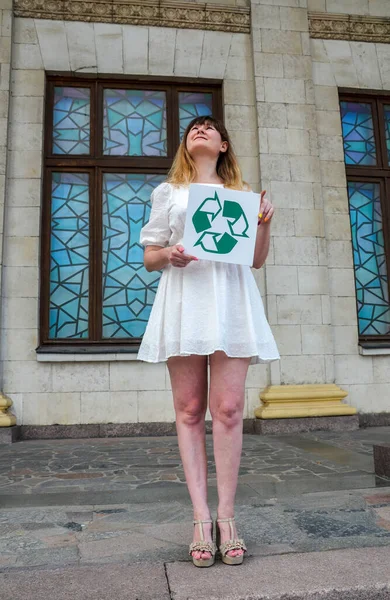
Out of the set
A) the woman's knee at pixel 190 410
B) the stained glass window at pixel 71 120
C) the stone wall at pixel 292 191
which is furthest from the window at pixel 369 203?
the woman's knee at pixel 190 410

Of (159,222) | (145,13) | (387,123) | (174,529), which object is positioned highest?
(145,13)

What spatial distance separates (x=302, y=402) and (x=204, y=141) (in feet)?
18.5

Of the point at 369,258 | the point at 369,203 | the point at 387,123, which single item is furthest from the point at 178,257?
the point at 387,123

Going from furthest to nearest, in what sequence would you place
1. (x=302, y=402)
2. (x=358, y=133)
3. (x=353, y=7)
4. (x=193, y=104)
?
(x=353, y=7), (x=358, y=133), (x=193, y=104), (x=302, y=402)

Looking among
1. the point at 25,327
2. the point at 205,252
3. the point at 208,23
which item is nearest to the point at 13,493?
the point at 205,252

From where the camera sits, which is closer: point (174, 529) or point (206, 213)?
point (206, 213)

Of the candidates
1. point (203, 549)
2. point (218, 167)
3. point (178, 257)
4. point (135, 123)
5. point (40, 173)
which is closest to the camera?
point (203, 549)

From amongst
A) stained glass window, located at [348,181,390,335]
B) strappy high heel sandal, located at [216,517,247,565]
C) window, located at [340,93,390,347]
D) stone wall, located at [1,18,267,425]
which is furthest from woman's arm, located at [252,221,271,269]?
stained glass window, located at [348,181,390,335]

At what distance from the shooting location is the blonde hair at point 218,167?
8.84ft

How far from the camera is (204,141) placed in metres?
2.69

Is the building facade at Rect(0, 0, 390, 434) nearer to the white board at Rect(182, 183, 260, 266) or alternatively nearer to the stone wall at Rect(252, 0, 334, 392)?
the stone wall at Rect(252, 0, 334, 392)

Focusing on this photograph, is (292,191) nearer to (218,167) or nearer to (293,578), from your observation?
(218,167)

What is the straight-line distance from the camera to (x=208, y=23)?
8828mm

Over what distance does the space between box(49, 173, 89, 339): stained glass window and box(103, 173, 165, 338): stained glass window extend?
0.30 metres
